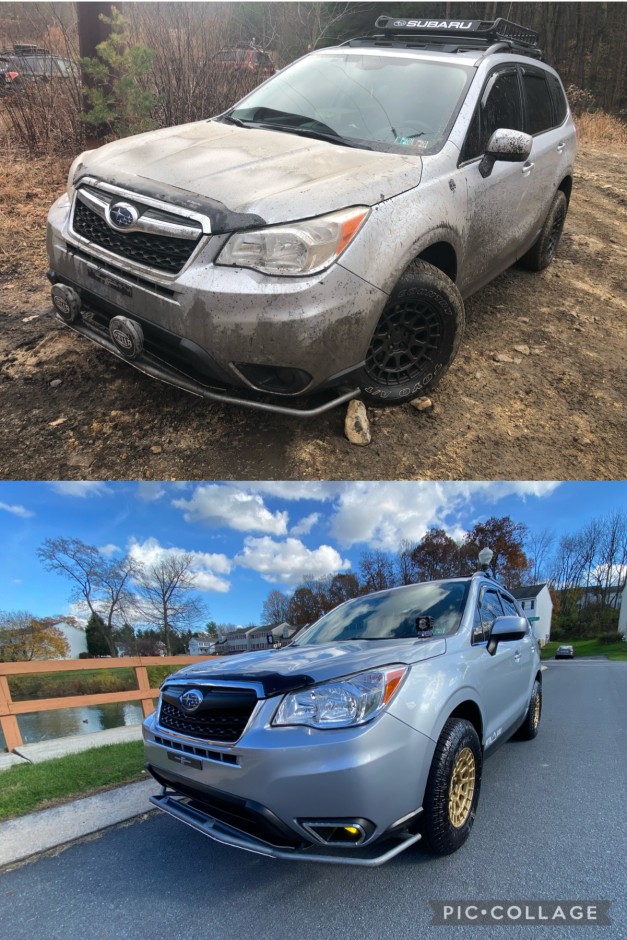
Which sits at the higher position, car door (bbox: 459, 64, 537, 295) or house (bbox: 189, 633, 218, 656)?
car door (bbox: 459, 64, 537, 295)

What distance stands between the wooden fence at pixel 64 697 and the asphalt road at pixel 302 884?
2284mm

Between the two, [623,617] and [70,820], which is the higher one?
[70,820]

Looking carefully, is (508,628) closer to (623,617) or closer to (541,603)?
(541,603)

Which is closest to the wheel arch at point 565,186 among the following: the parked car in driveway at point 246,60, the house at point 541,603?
the parked car in driveway at point 246,60

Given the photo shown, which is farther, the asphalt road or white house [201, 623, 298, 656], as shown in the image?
white house [201, 623, 298, 656]

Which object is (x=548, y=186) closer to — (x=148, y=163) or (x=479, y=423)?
(x=479, y=423)

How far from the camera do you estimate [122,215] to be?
3.80 metres

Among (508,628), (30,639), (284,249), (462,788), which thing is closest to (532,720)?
(508,628)

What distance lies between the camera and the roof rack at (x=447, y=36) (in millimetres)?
5648

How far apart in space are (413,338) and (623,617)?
1654 inches

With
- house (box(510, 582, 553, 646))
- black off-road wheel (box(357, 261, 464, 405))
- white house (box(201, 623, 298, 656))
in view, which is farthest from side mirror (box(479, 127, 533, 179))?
house (box(510, 582, 553, 646))

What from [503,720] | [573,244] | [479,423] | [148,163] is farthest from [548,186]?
[503,720]

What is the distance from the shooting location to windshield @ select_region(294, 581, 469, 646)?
11.3 feet

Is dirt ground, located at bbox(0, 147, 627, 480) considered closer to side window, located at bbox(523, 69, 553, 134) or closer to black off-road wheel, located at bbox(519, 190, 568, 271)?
black off-road wheel, located at bbox(519, 190, 568, 271)
